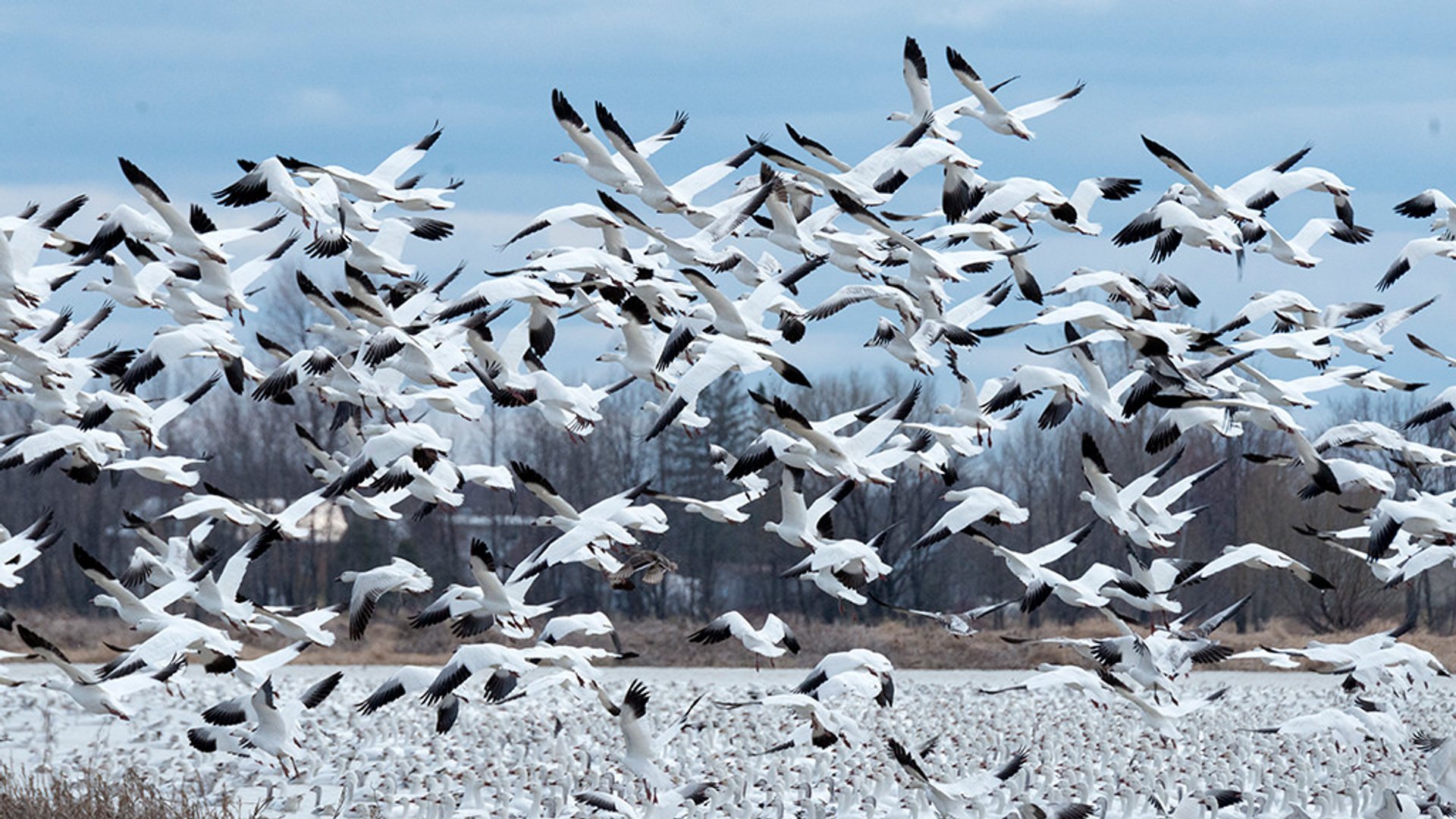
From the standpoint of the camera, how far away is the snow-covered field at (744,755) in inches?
665

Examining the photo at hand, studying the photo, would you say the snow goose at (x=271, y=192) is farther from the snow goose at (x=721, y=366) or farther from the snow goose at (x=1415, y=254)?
the snow goose at (x=1415, y=254)

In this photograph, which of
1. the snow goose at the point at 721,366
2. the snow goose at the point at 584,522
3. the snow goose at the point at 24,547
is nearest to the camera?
the snow goose at the point at 721,366

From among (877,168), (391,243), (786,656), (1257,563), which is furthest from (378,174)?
(786,656)

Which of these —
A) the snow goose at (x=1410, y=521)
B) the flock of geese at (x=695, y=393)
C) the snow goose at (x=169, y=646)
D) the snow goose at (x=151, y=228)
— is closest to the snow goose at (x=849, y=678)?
the flock of geese at (x=695, y=393)

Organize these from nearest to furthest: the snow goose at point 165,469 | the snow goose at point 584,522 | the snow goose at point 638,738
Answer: the snow goose at point 584,522
the snow goose at point 638,738
the snow goose at point 165,469

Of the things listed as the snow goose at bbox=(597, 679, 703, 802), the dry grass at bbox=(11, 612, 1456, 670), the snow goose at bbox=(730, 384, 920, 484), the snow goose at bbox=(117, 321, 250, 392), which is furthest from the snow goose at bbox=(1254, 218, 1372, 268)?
the dry grass at bbox=(11, 612, 1456, 670)

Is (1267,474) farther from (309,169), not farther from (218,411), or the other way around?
(309,169)

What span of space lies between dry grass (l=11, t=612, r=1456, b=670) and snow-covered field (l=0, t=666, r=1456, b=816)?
26.9ft

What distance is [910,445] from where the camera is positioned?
1442 centimetres

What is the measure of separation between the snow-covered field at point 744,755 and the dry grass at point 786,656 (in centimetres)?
820

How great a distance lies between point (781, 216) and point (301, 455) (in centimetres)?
3858

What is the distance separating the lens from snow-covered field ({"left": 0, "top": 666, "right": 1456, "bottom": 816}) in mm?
16891

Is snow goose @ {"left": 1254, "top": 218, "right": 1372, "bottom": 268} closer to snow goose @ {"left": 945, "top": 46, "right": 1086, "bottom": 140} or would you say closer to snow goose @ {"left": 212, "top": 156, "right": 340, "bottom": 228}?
snow goose @ {"left": 945, "top": 46, "right": 1086, "bottom": 140}

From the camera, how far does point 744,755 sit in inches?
760
